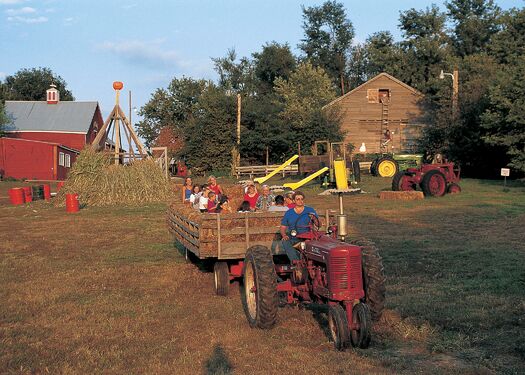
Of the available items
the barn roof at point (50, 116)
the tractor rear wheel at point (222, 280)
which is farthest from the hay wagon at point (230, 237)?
the barn roof at point (50, 116)

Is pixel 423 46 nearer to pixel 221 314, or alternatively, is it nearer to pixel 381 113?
pixel 381 113

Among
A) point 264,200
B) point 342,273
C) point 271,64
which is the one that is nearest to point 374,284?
point 342,273

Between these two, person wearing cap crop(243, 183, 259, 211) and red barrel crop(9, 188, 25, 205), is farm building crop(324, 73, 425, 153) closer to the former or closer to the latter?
red barrel crop(9, 188, 25, 205)

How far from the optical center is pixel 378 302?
7.61 metres

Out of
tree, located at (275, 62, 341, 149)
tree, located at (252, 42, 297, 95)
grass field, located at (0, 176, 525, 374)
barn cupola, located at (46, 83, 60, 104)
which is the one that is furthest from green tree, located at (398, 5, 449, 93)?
grass field, located at (0, 176, 525, 374)

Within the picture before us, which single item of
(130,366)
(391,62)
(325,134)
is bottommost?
(130,366)

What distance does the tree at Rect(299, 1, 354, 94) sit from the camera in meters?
80.5

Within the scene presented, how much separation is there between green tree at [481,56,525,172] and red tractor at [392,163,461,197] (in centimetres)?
604

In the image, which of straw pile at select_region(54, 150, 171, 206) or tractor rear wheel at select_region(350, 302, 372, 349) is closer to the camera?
tractor rear wheel at select_region(350, 302, 372, 349)

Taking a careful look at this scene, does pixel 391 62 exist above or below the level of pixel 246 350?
above

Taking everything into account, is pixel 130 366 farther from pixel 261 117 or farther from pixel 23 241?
pixel 261 117

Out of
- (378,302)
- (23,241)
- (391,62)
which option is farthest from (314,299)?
(391,62)

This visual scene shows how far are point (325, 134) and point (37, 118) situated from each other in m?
29.9

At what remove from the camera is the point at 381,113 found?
5062 cm
